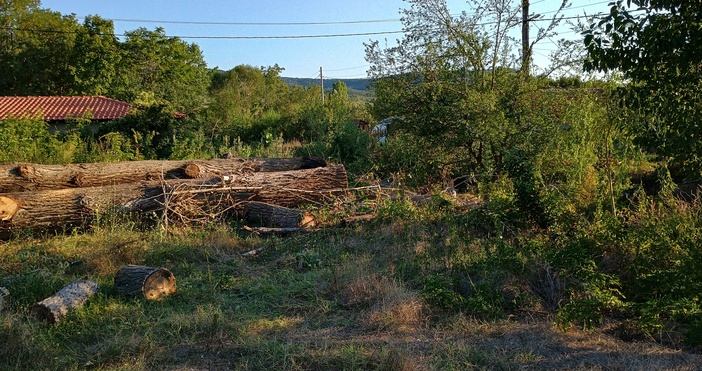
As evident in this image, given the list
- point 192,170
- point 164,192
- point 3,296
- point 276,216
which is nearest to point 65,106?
point 192,170

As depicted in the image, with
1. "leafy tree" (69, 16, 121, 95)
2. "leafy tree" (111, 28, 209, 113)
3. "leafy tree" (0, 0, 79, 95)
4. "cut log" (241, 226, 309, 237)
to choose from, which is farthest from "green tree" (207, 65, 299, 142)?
"leafy tree" (0, 0, 79, 95)

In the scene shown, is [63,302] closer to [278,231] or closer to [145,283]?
[145,283]

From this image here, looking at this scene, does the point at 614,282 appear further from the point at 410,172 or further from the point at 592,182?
the point at 410,172

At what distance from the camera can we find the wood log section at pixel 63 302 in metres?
4.64

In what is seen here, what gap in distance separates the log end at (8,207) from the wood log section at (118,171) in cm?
58

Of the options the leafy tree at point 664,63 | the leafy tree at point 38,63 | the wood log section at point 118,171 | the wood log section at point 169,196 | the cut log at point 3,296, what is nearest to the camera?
the leafy tree at point 664,63

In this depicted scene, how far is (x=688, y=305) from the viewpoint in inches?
154

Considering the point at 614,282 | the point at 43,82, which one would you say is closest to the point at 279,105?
the point at 43,82

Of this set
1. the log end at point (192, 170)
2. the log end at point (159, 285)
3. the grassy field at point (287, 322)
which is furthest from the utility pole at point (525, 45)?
the log end at point (159, 285)

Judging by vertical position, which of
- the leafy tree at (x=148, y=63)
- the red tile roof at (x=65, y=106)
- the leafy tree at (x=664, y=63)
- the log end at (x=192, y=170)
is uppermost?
the leafy tree at (x=148, y=63)

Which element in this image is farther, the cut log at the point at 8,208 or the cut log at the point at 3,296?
the cut log at the point at 8,208

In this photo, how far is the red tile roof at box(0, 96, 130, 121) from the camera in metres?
24.8

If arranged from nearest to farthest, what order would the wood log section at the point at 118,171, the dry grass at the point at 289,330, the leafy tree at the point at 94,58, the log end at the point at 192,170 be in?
the dry grass at the point at 289,330 → the wood log section at the point at 118,171 → the log end at the point at 192,170 → the leafy tree at the point at 94,58

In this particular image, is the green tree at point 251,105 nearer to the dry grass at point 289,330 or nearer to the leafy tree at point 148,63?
the leafy tree at point 148,63
